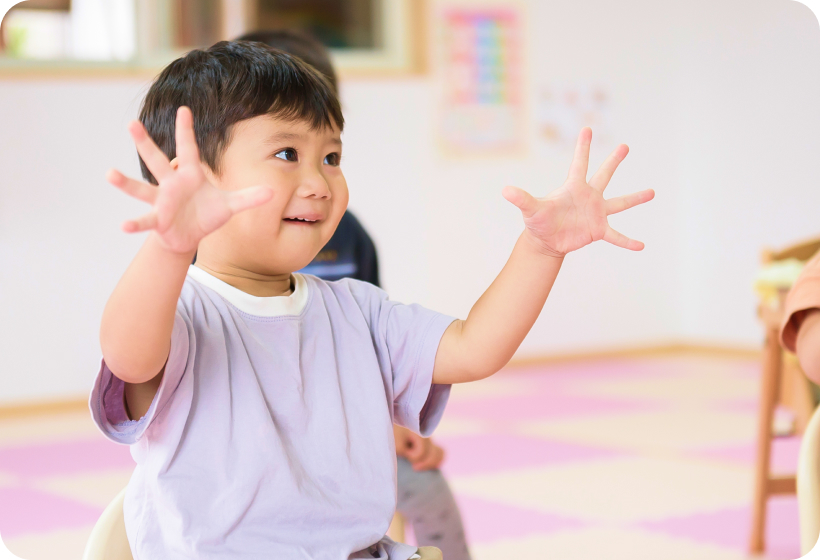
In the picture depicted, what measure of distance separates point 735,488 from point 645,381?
5.73ft

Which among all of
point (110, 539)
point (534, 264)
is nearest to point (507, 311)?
point (534, 264)

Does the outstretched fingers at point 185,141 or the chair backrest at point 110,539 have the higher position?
the outstretched fingers at point 185,141

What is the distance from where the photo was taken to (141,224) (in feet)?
1.98

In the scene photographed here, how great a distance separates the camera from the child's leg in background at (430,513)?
1.25 metres

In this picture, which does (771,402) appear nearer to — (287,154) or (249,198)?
(287,154)

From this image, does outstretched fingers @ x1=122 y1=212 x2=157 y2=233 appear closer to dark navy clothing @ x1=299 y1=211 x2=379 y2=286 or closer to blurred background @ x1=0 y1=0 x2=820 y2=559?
dark navy clothing @ x1=299 y1=211 x2=379 y2=286

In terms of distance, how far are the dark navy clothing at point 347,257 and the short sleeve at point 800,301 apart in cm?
61

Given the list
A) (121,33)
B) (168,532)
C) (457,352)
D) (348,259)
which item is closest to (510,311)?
(457,352)

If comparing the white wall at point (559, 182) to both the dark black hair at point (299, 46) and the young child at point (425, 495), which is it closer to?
the dark black hair at point (299, 46)

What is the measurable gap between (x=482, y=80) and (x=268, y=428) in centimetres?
416

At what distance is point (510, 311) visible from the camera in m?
0.84

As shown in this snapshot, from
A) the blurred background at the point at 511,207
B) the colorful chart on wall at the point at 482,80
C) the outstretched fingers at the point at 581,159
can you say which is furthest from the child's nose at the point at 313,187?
the colorful chart on wall at the point at 482,80

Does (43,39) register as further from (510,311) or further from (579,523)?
(510,311)

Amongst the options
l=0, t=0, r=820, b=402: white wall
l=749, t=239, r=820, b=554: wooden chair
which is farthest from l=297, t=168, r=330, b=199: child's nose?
l=0, t=0, r=820, b=402: white wall
